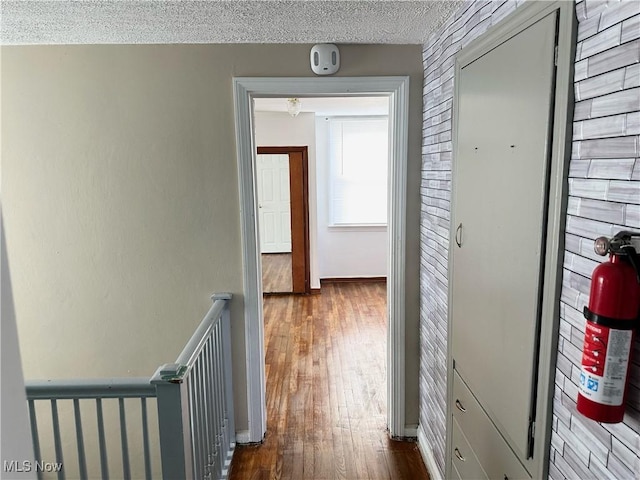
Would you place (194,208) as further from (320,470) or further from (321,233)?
(321,233)

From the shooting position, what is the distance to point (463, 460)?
1.65 metres

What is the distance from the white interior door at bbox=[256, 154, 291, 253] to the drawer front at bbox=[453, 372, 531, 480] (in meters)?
5.12

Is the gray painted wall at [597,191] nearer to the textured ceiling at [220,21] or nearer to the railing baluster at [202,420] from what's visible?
the textured ceiling at [220,21]

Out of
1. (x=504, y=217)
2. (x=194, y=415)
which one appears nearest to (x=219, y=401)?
(x=194, y=415)

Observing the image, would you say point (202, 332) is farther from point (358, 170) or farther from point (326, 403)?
point (358, 170)

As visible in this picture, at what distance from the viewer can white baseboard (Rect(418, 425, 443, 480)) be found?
6.79 ft

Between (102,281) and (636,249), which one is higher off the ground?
(636,249)

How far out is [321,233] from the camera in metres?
5.64

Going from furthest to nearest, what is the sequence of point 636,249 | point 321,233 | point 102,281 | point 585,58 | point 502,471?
Answer: point 321,233 → point 102,281 → point 502,471 → point 585,58 → point 636,249

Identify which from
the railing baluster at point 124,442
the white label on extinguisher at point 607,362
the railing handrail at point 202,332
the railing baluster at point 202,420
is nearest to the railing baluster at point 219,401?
the railing handrail at point 202,332

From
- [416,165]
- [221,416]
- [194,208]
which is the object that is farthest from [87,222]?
[416,165]

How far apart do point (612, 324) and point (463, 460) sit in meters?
1.12

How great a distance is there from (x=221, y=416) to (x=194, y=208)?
109cm

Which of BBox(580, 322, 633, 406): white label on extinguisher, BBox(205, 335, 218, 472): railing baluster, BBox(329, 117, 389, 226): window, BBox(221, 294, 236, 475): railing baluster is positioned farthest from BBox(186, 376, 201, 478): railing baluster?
BBox(329, 117, 389, 226): window
